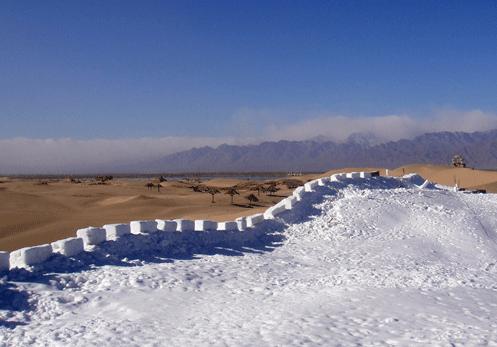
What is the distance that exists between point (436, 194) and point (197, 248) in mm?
10106

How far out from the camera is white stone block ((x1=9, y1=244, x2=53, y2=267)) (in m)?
9.95

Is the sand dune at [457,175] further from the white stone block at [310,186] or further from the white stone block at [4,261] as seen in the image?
the white stone block at [4,261]

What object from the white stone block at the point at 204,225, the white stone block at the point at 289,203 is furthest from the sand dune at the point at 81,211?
the white stone block at the point at 204,225

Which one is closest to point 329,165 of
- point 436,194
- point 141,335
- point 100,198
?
point 100,198

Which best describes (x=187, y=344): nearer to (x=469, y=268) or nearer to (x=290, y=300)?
(x=290, y=300)

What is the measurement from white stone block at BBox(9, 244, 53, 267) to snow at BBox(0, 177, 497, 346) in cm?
15

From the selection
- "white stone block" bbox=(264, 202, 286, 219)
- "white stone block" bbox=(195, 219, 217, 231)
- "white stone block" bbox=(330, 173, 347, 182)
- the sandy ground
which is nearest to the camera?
"white stone block" bbox=(195, 219, 217, 231)

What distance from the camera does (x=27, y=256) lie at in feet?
32.7

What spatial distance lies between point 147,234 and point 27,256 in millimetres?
3014

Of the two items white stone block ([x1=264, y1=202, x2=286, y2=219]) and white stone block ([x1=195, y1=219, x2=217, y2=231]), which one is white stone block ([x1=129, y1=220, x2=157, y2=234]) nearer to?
white stone block ([x1=195, y1=219, x2=217, y2=231])

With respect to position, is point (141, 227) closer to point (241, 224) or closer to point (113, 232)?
point (113, 232)

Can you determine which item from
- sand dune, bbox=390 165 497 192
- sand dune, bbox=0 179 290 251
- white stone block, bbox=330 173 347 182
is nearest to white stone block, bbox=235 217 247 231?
white stone block, bbox=330 173 347 182

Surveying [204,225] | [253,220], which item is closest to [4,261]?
[204,225]

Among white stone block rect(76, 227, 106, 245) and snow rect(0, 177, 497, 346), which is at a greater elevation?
white stone block rect(76, 227, 106, 245)
